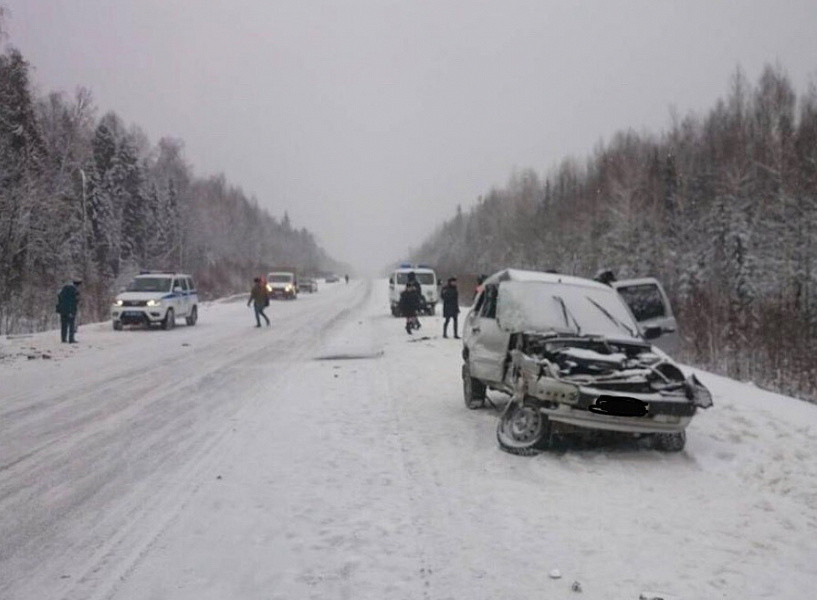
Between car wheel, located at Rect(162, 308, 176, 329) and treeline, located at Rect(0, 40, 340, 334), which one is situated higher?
treeline, located at Rect(0, 40, 340, 334)

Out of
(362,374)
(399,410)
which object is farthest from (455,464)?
(362,374)

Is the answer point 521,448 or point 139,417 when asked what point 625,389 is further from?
point 139,417

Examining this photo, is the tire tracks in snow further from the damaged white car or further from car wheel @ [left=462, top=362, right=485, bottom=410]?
the damaged white car

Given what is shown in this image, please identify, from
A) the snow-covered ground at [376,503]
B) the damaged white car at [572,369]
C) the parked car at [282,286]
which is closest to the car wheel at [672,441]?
the damaged white car at [572,369]

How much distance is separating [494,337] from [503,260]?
8801 cm

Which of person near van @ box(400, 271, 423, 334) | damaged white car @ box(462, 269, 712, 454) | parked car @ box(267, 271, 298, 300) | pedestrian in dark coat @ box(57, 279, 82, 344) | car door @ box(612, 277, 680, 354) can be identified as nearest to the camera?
damaged white car @ box(462, 269, 712, 454)

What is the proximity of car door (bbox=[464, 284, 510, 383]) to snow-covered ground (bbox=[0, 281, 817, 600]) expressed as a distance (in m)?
0.70

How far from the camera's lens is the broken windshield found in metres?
8.04

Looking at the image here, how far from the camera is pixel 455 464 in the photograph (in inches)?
263

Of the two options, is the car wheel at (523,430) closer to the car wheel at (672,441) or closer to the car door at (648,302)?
the car wheel at (672,441)

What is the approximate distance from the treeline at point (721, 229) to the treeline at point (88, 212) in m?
23.7

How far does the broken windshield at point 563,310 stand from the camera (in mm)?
8039

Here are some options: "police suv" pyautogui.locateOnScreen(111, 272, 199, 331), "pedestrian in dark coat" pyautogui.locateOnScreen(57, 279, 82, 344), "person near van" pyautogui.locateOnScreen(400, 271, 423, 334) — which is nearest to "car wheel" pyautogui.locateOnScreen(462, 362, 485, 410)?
"person near van" pyautogui.locateOnScreen(400, 271, 423, 334)

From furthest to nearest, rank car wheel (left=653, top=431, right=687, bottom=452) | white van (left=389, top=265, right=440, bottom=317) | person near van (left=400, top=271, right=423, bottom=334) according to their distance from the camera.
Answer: white van (left=389, top=265, right=440, bottom=317), person near van (left=400, top=271, right=423, bottom=334), car wheel (left=653, top=431, right=687, bottom=452)
